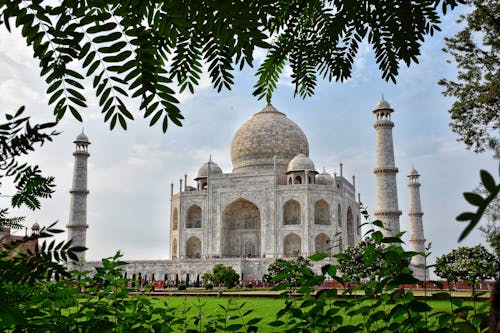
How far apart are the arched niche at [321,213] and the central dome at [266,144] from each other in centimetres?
311

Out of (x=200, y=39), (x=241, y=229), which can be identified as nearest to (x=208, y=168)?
(x=241, y=229)

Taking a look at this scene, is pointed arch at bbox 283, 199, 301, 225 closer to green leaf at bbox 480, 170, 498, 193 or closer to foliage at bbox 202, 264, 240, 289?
foliage at bbox 202, 264, 240, 289

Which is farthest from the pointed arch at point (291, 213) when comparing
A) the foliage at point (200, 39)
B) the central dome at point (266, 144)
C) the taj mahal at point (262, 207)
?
the foliage at point (200, 39)

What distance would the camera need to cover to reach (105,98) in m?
1.53

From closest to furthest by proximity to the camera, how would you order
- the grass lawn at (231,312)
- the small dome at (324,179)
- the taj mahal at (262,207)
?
the grass lawn at (231,312) → the taj mahal at (262,207) → the small dome at (324,179)

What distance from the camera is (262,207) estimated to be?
28.1 m

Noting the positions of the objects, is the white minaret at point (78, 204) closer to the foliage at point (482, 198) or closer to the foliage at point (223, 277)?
the foliage at point (223, 277)

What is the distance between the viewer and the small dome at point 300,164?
28.8 metres

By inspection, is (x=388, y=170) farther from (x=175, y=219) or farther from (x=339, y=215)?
(x=175, y=219)

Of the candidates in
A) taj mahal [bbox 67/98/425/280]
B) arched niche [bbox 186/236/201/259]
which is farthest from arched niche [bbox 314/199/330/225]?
arched niche [bbox 186/236/201/259]

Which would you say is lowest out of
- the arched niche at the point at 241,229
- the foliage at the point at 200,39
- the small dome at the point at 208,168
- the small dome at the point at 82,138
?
the foliage at the point at 200,39

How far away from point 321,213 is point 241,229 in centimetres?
487

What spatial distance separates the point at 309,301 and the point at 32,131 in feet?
4.11

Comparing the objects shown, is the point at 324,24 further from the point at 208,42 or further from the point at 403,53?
the point at 208,42
